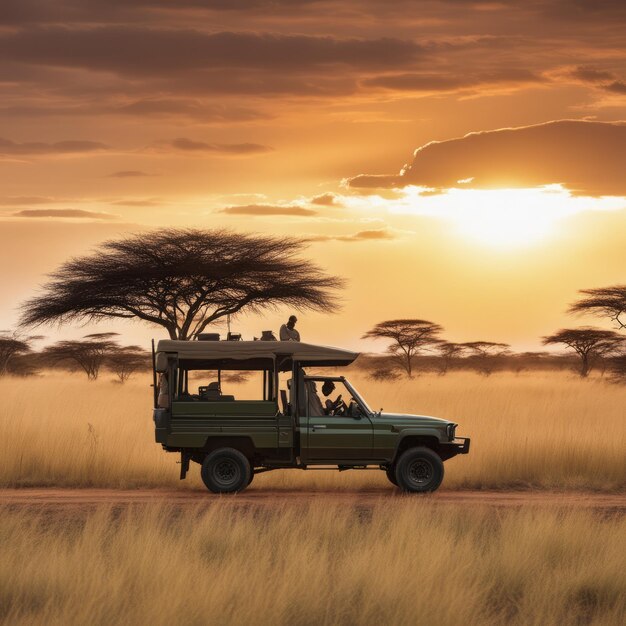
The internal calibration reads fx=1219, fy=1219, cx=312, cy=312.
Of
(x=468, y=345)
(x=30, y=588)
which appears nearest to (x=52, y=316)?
(x=30, y=588)

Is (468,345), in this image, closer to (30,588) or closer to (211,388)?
(211,388)

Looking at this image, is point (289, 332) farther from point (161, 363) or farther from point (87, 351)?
point (87, 351)

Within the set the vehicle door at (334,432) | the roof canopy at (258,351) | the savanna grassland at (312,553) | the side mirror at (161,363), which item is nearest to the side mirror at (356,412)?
the vehicle door at (334,432)

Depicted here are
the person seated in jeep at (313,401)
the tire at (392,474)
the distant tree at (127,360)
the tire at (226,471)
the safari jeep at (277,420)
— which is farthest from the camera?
the distant tree at (127,360)

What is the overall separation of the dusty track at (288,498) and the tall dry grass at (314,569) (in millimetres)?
1842

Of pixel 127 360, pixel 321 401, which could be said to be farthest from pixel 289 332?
pixel 127 360

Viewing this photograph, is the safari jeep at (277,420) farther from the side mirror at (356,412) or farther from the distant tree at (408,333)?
A: the distant tree at (408,333)

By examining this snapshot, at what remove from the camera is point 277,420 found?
57.7 feet

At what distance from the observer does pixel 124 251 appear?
3428 centimetres

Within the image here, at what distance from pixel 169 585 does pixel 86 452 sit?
1055 cm

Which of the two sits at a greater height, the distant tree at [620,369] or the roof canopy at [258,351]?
the roof canopy at [258,351]

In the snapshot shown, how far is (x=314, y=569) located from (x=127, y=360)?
51709 millimetres

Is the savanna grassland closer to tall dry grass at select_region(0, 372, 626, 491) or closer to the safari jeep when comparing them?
tall dry grass at select_region(0, 372, 626, 491)

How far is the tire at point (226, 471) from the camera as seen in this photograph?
17.8 metres
